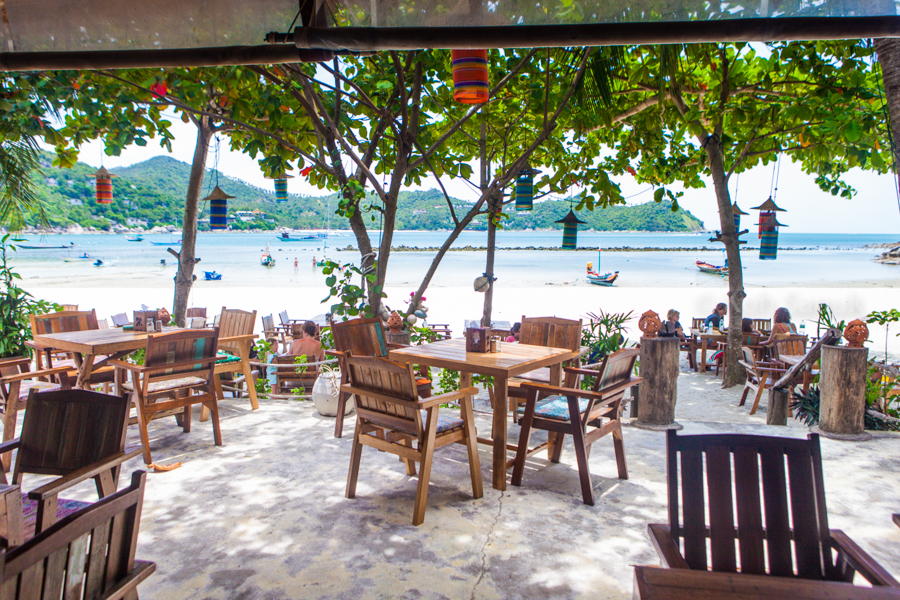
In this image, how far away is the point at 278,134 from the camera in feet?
16.4

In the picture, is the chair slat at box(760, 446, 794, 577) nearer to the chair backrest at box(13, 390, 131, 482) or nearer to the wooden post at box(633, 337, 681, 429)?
the chair backrest at box(13, 390, 131, 482)

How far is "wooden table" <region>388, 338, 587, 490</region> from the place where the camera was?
331 cm

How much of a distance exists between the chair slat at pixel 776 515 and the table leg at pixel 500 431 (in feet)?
5.57

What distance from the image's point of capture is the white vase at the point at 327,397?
4.78m

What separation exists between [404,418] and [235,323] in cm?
301

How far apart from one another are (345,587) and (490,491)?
4.07 ft

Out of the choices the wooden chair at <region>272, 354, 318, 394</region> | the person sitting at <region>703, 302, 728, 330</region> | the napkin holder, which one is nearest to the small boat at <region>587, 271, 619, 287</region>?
the person sitting at <region>703, 302, 728, 330</region>

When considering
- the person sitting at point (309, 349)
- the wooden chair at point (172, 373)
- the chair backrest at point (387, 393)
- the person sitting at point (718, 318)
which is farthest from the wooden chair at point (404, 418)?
the person sitting at point (718, 318)

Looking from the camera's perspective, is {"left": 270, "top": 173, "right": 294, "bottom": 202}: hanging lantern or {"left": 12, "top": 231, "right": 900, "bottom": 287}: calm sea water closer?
{"left": 270, "top": 173, "right": 294, "bottom": 202}: hanging lantern

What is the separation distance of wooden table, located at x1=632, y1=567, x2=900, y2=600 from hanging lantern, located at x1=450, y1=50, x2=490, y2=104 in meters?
2.64

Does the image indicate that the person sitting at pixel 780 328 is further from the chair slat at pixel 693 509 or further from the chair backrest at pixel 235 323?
the chair backrest at pixel 235 323

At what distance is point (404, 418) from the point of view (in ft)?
9.68

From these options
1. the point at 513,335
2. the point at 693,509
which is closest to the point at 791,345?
the point at 513,335

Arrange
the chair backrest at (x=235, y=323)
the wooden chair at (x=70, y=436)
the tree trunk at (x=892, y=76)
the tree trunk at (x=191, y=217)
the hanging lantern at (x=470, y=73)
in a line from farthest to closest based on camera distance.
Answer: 1. the tree trunk at (x=191, y=217)
2. the chair backrest at (x=235, y=323)
3. the hanging lantern at (x=470, y=73)
4. the tree trunk at (x=892, y=76)
5. the wooden chair at (x=70, y=436)
